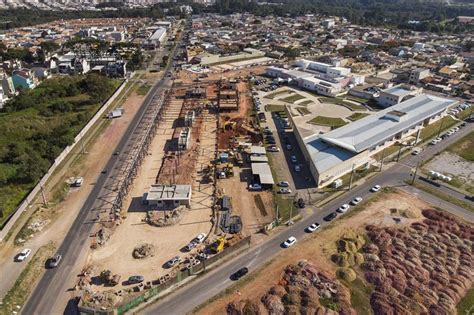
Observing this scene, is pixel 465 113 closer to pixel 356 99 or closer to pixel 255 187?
pixel 356 99

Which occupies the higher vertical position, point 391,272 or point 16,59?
point 16,59

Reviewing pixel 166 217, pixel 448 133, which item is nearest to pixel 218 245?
pixel 166 217

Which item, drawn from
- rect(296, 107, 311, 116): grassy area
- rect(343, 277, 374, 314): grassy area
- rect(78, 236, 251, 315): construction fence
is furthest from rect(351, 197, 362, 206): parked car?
rect(296, 107, 311, 116): grassy area

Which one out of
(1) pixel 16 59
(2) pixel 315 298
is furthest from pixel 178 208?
(1) pixel 16 59

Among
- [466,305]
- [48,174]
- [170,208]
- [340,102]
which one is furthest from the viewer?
[340,102]

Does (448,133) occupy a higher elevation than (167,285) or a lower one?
lower

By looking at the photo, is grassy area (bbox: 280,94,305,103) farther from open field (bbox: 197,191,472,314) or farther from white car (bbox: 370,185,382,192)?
open field (bbox: 197,191,472,314)

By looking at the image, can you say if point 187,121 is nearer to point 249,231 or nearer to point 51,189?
point 51,189
